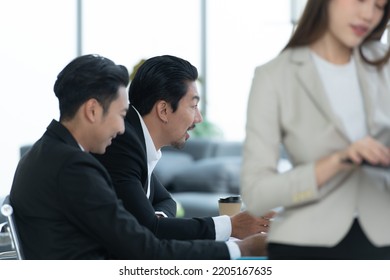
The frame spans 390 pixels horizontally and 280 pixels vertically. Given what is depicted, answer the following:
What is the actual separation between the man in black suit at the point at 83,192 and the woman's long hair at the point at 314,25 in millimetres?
616

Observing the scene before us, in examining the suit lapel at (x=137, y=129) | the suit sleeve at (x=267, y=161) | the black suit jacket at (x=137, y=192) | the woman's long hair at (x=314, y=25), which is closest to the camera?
the suit sleeve at (x=267, y=161)

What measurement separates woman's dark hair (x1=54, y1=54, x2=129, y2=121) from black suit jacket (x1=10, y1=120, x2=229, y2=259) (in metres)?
0.07

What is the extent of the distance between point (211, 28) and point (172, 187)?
6.30 ft

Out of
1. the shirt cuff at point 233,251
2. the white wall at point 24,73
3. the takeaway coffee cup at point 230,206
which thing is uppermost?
the shirt cuff at point 233,251

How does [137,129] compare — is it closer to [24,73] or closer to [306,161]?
[306,161]

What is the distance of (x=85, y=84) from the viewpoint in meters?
2.12

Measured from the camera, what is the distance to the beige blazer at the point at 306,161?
5.16ft

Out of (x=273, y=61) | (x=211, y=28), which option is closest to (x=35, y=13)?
(x=211, y=28)

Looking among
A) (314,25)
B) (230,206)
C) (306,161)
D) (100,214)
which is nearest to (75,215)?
(100,214)

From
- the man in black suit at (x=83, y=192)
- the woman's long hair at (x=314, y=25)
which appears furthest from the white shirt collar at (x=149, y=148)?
the woman's long hair at (x=314, y=25)

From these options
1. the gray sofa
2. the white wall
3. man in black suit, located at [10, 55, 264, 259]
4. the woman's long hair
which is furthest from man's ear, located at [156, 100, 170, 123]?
the white wall

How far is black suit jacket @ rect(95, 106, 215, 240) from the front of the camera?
2521mm

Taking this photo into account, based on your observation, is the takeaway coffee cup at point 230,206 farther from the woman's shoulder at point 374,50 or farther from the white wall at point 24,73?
the white wall at point 24,73

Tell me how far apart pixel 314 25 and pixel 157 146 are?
127cm
